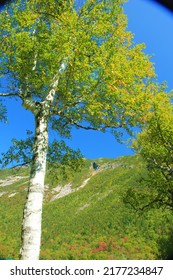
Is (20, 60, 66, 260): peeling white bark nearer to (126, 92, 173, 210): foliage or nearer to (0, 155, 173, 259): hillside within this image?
(0, 155, 173, 259): hillside

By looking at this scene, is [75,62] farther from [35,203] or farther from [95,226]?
[95,226]

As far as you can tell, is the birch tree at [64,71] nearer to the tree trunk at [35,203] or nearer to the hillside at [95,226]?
the tree trunk at [35,203]

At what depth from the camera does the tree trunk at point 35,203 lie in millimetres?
8930

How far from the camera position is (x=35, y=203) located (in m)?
9.47

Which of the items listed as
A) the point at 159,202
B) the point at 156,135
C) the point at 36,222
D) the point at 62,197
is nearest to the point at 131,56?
the point at 36,222

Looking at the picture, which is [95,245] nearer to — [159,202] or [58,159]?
[159,202]

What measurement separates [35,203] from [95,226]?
6311 cm

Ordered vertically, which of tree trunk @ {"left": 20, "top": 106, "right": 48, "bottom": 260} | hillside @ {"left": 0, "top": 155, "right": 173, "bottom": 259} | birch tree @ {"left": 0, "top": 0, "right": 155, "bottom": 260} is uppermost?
hillside @ {"left": 0, "top": 155, "right": 173, "bottom": 259}

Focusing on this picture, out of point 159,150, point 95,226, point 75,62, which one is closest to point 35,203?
point 75,62

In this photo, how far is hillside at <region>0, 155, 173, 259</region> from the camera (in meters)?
50.7

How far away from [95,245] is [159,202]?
35959 millimetres

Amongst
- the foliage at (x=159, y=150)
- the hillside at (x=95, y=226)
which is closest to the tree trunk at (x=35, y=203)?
the hillside at (x=95, y=226)

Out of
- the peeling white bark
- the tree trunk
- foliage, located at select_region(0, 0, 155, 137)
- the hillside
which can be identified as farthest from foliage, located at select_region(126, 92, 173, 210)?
the tree trunk

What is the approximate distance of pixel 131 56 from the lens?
14688 millimetres
